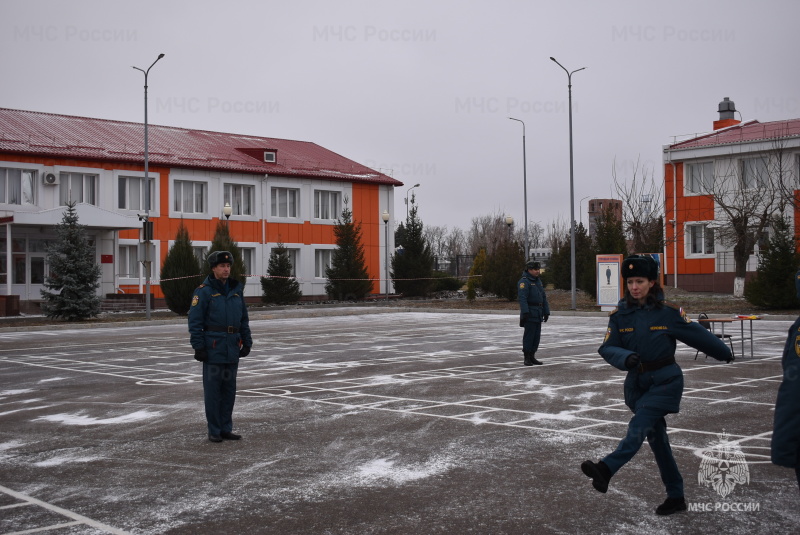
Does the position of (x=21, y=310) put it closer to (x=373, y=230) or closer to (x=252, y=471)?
(x=373, y=230)

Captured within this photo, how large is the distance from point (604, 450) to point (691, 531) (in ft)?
8.09

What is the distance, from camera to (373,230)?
172 feet


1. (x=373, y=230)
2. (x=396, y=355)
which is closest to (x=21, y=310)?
(x=373, y=230)

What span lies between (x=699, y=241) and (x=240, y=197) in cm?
2520

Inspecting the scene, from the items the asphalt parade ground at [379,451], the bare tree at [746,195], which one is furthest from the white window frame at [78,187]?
the bare tree at [746,195]

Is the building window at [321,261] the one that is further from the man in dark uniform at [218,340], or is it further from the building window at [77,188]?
the man in dark uniform at [218,340]

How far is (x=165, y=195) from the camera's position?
142 feet

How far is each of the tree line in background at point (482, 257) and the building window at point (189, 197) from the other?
400cm

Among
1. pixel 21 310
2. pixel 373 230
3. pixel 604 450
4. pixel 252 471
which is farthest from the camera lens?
pixel 373 230

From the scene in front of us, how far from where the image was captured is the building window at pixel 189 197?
44.0m

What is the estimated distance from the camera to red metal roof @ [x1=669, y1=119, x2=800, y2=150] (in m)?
43.9

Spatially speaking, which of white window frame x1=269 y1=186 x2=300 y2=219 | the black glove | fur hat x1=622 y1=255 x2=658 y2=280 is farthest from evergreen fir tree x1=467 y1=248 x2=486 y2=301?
the black glove

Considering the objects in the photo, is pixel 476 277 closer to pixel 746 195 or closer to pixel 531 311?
pixel 746 195

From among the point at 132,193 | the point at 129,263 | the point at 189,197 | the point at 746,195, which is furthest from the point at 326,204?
the point at 746,195
